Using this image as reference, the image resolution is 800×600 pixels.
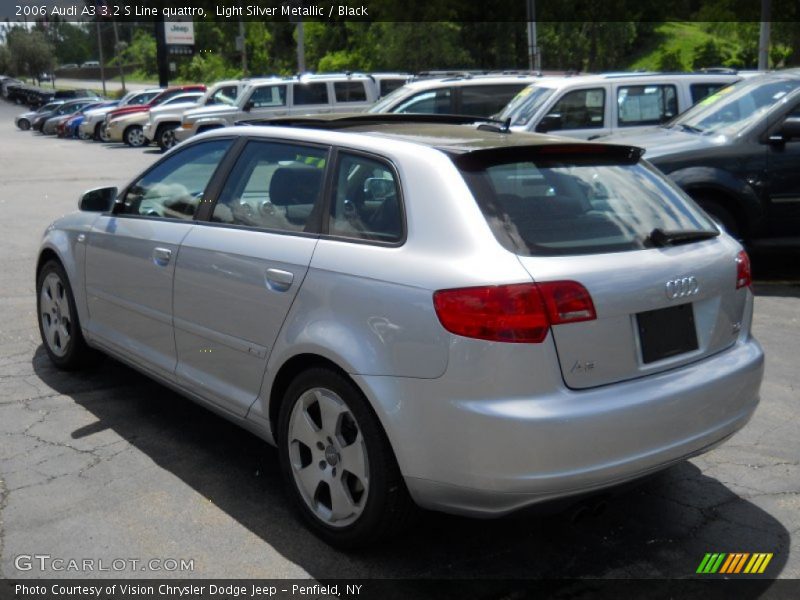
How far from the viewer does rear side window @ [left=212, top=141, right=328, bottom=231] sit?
13.8 ft

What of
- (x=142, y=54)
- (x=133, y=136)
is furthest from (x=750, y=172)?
(x=142, y=54)

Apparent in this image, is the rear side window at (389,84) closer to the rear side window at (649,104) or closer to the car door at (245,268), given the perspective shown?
the rear side window at (649,104)

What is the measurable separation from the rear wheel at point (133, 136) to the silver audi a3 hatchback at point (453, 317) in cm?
2943

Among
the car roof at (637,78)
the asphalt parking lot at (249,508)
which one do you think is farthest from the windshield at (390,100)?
the asphalt parking lot at (249,508)

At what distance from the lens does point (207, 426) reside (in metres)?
5.33

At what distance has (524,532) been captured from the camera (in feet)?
13.3

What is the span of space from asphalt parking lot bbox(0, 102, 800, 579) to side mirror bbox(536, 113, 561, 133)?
5.47 m

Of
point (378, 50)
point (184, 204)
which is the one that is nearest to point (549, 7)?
point (378, 50)

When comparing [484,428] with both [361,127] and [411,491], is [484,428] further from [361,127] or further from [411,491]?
[361,127]

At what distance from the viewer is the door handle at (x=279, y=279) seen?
13.1 feet

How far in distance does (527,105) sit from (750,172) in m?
3.60

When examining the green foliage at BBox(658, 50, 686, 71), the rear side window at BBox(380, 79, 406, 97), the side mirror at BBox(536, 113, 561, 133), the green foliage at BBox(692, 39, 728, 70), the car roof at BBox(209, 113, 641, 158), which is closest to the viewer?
the car roof at BBox(209, 113, 641, 158)

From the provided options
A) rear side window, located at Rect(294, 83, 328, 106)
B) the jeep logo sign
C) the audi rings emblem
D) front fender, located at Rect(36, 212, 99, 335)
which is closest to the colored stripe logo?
the audi rings emblem

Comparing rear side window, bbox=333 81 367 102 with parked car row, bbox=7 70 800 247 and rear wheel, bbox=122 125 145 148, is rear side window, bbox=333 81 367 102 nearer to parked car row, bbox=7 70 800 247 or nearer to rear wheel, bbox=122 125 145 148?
parked car row, bbox=7 70 800 247
